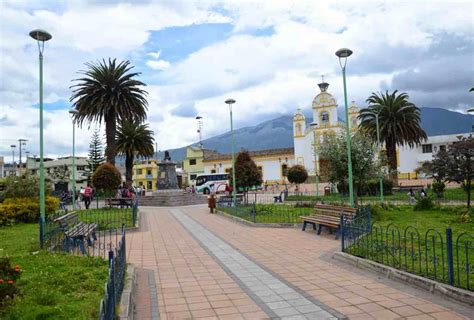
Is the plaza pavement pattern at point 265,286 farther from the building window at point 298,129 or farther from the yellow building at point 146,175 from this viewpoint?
the yellow building at point 146,175

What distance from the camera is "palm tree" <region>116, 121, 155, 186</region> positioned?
1705 inches

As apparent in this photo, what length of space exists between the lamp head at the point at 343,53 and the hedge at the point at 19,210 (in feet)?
46.6

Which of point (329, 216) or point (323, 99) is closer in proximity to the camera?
point (329, 216)

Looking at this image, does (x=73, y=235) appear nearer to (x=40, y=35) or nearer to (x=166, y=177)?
(x=40, y=35)

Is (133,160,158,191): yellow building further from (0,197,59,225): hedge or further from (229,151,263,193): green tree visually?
(0,197,59,225): hedge

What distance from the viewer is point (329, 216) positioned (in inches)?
511

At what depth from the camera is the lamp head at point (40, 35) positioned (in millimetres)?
11328

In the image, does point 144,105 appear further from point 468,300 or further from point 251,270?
point 468,300

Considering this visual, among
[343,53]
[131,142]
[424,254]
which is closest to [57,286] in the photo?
[424,254]

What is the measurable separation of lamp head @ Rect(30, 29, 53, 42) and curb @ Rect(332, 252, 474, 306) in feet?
33.3

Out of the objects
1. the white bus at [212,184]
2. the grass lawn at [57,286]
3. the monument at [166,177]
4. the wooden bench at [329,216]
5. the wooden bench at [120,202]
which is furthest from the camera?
the white bus at [212,184]

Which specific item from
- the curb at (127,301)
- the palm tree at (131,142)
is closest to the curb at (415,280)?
the curb at (127,301)

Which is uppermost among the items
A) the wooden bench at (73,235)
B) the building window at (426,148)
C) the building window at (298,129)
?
the building window at (298,129)

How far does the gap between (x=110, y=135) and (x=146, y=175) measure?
4427 centimetres
